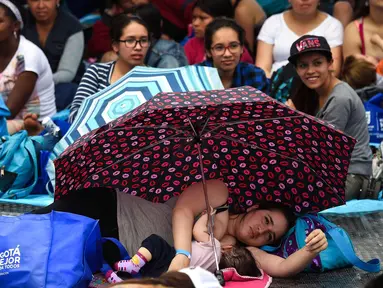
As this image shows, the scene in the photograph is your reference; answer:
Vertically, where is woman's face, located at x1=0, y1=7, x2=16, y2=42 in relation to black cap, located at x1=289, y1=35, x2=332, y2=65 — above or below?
above

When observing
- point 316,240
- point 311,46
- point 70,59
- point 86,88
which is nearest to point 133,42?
point 86,88

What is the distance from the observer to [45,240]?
410cm

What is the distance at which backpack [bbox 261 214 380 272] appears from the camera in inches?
179

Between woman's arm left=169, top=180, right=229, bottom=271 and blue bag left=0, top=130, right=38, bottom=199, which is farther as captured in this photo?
blue bag left=0, top=130, right=38, bottom=199

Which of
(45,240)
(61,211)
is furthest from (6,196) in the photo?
(45,240)

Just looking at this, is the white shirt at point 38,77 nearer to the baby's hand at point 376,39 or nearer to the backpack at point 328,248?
the baby's hand at point 376,39

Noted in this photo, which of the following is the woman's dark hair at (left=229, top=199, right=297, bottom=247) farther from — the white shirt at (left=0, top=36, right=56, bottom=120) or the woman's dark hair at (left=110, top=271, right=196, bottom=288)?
the white shirt at (left=0, top=36, right=56, bottom=120)

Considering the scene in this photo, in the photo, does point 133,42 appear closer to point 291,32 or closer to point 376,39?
point 291,32

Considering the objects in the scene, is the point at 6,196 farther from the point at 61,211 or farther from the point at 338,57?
the point at 338,57

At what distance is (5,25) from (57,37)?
85 centimetres

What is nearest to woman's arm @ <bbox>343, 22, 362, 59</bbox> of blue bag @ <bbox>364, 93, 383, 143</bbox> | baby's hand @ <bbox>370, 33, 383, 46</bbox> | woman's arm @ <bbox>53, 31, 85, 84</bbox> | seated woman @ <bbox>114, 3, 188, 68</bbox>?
baby's hand @ <bbox>370, 33, 383, 46</bbox>

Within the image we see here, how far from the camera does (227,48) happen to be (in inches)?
252

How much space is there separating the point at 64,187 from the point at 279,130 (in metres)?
1.08

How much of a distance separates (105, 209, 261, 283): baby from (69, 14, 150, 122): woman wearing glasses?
2.24 m
